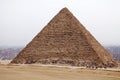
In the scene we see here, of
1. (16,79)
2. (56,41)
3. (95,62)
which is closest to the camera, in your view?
(16,79)

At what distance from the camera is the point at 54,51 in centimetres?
6241

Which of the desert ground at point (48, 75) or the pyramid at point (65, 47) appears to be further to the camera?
the pyramid at point (65, 47)

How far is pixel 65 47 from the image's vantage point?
205ft

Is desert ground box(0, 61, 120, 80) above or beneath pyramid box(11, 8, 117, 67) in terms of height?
beneath

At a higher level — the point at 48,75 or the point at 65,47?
the point at 65,47

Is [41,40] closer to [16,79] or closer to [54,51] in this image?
[54,51]

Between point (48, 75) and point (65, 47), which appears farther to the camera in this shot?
point (65, 47)

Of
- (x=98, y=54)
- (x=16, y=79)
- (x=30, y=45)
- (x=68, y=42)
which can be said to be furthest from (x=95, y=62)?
(x=16, y=79)

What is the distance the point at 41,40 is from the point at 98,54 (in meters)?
8.95

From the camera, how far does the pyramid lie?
60.3 meters

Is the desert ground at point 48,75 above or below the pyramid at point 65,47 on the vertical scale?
below

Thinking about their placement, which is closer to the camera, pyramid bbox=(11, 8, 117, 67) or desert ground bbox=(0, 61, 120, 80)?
desert ground bbox=(0, 61, 120, 80)

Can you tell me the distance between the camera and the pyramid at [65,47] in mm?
60344

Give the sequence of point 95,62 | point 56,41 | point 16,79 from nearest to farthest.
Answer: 1. point 16,79
2. point 95,62
3. point 56,41
